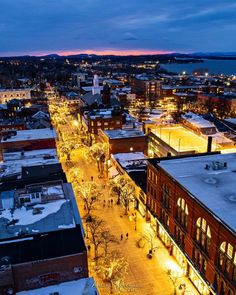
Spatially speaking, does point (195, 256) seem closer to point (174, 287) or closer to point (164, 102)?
point (174, 287)

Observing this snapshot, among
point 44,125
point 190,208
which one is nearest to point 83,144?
point 44,125

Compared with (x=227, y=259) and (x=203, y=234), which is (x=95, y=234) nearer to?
(x=203, y=234)

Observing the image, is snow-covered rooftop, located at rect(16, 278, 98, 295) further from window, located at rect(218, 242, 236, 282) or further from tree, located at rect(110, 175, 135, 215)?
tree, located at rect(110, 175, 135, 215)

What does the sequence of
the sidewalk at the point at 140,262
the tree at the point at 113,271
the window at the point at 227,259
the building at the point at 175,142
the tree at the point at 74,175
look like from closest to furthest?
the window at the point at 227,259 < the tree at the point at 113,271 < the sidewalk at the point at 140,262 < the tree at the point at 74,175 < the building at the point at 175,142

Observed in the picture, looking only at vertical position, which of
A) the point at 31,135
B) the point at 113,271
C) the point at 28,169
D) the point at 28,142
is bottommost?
the point at 113,271

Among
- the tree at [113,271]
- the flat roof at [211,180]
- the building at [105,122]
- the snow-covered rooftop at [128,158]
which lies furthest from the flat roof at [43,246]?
the building at [105,122]

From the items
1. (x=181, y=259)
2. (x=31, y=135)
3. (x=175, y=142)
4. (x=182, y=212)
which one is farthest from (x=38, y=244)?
(x=175, y=142)

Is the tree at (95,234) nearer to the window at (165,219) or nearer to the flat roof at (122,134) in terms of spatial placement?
the window at (165,219)
